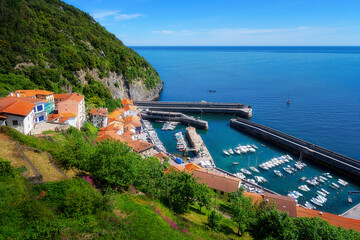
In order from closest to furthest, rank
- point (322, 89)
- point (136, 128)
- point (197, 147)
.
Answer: point (197, 147) → point (136, 128) → point (322, 89)

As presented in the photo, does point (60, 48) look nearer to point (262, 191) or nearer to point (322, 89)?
point (262, 191)

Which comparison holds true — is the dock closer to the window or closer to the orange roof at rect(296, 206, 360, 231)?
the orange roof at rect(296, 206, 360, 231)

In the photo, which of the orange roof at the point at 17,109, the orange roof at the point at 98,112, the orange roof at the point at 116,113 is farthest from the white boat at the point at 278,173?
the orange roof at the point at 17,109

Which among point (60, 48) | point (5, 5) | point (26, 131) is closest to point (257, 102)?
point (60, 48)

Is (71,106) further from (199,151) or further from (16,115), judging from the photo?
(199,151)

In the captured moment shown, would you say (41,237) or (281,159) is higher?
(41,237)

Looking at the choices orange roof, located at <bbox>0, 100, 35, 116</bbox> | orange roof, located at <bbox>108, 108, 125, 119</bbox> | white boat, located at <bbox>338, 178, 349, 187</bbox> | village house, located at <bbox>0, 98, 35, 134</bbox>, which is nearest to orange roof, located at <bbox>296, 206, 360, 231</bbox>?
white boat, located at <bbox>338, 178, 349, 187</bbox>

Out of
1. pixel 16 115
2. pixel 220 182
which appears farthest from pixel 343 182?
pixel 16 115
